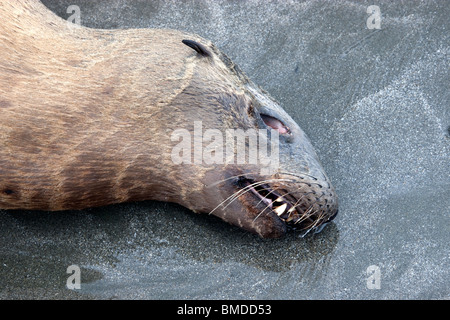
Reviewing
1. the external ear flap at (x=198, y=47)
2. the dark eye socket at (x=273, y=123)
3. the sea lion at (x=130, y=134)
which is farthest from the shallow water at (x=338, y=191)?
the external ear flap at (x=198, y=47)

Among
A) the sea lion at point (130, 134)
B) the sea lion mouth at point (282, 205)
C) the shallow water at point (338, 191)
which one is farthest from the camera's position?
the shallow water at point (338, 191)

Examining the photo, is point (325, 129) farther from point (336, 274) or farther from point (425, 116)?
point (336, 274)

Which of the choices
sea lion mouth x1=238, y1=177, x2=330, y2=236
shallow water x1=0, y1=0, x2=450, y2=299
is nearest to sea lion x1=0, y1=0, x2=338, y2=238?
sea lion mouth x1=238, y1=177, x2=330, y2=236

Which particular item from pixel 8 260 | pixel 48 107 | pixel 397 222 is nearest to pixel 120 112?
pixel 48 107

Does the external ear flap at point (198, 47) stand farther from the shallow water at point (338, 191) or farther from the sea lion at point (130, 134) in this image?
the shallow water at point (338, 191)

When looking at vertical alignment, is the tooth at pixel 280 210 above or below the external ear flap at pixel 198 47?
below

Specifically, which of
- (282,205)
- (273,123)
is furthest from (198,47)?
(282,205)

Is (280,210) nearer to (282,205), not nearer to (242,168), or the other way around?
(282,205)
